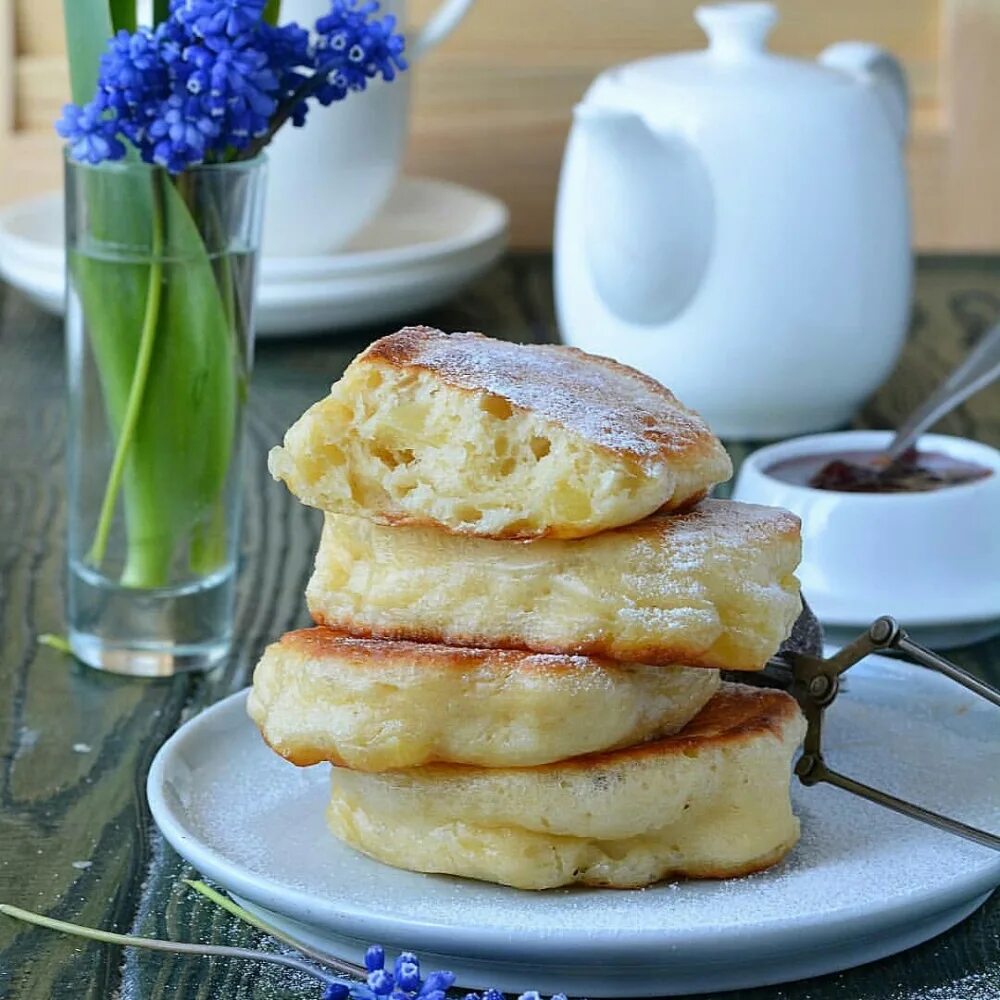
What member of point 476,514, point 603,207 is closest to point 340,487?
point 476,514

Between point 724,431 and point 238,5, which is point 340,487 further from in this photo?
point 724,431

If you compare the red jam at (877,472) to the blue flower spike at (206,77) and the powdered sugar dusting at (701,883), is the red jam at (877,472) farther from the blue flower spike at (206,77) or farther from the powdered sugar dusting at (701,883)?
the blue flower spike at (206,77)

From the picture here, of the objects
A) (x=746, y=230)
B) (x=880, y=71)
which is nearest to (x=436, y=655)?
(x=746, y=230)

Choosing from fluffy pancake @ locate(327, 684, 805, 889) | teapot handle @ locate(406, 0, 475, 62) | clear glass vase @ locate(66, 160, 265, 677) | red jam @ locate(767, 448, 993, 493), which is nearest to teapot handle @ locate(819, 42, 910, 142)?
teapot handle @ locate(406, 0, 475, 62)

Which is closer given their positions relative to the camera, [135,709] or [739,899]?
[739,899]

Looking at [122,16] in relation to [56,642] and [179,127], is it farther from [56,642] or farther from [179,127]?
[56,642]

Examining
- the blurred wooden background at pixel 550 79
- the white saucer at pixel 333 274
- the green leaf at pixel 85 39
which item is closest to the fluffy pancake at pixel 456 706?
the green leaf at pixel 85 39
